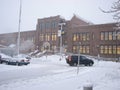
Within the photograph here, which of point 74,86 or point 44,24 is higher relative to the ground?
point 44,24

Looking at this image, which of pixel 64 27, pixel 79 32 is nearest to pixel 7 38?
pixel 64 27

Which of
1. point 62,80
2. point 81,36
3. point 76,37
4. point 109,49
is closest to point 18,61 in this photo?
point 62,80

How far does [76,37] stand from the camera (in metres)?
59.8

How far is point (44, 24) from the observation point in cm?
7062

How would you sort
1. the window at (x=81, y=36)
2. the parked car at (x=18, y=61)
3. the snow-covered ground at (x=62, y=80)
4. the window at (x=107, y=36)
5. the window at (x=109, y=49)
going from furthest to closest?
the window at (x=81, y=36) → the window at (x=107, y=36) → the window at (x=109, y=49) → the parked car at (x=18, y=61) → the snow-covered ground at (x=62, y=80)

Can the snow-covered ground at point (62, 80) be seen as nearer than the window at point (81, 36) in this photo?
Yes

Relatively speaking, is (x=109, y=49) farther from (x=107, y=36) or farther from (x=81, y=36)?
(x=81, y=36)

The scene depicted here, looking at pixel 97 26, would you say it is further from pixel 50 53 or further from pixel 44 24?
pixel 44 24

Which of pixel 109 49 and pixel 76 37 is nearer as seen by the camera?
pixel 109 49

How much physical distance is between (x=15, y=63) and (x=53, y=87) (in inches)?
784

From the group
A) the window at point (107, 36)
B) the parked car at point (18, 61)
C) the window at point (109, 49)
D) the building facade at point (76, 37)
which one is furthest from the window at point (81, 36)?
the parked car at point (18, 61)

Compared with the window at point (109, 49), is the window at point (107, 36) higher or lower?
higher

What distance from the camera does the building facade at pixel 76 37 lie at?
2062 inches

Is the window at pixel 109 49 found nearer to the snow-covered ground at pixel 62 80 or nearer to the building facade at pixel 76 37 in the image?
the building facade at pixel 76 37
